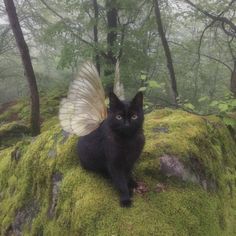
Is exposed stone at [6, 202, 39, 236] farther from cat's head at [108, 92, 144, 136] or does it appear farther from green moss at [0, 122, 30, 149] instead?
green moss at [0, 122, 30, 149]

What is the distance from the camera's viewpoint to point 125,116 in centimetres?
278

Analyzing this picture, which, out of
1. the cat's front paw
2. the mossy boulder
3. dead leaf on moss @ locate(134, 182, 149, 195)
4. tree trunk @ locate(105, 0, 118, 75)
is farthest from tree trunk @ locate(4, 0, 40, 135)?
the cat's front paw

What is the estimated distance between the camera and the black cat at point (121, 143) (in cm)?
279

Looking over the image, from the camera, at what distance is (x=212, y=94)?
17453mm

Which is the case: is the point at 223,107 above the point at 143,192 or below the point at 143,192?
above

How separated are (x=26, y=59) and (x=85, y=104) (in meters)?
5.76

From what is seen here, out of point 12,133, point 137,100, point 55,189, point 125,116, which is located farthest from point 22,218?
point 12,133

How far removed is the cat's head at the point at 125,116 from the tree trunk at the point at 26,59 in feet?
20.0

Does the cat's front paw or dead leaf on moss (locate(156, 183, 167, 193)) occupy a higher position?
the cat's front paw

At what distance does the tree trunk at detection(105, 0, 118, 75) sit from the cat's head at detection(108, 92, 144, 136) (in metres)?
7.99

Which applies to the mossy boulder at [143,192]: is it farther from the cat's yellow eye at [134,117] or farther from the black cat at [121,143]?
the cat's yellow eye at [134,117]

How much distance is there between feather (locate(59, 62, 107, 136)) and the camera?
3172 millimetres

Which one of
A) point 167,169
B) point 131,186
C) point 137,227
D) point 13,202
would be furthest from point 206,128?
point 13,202

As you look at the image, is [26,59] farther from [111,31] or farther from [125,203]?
[125,203]
